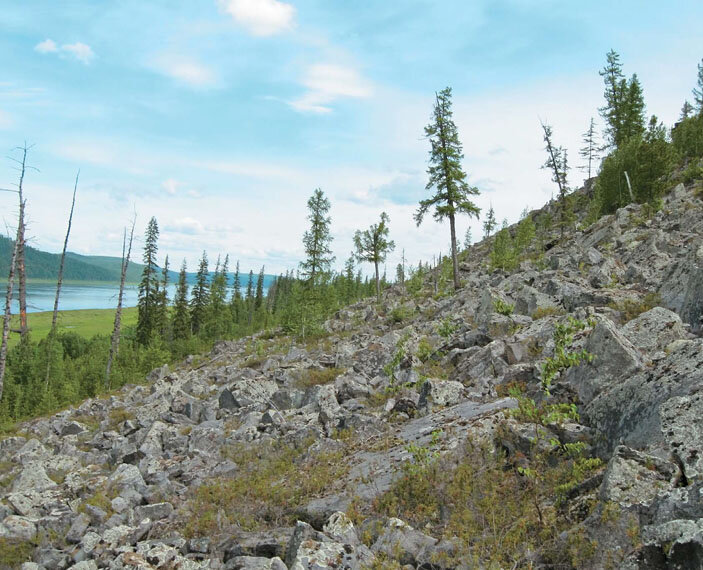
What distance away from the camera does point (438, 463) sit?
22.2 feet

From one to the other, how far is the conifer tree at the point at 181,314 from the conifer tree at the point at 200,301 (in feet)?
3.62

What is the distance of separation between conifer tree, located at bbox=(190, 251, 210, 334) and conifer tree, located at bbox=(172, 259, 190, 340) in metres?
1.10

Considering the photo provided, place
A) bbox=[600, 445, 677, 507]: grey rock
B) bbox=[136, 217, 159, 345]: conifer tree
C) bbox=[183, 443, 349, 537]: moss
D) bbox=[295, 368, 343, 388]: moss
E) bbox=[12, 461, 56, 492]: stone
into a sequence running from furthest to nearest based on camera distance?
bbox=[136, 217, 159, 345]: conifer tree < bbox=[295, 368, 343, 388]: moss < bbox=[12, 461, 56, 492]: stone < bbox=[183, 443, 349, 537]: moss < bbox=[600, 445, 677, 507]: grey rock

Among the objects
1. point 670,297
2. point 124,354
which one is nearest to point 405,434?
point 670,297

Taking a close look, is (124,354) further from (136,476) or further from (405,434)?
(405,434)

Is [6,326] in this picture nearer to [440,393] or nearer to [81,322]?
[440,393]

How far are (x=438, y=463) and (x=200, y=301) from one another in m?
61.5

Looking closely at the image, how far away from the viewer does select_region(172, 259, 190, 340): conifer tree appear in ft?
199

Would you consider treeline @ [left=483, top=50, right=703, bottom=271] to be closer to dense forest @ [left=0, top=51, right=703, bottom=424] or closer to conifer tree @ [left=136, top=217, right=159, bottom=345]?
dense forest @ [left=0, top=51, right=703, bottom=424]

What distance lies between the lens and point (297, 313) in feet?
102

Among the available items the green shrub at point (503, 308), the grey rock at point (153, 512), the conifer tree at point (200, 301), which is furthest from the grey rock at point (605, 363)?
the conifer tree at point (200, 301)

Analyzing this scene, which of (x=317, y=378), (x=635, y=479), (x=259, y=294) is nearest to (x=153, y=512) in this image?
(x=635, y=479)

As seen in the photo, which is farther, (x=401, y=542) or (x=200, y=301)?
(x=200, y=301)

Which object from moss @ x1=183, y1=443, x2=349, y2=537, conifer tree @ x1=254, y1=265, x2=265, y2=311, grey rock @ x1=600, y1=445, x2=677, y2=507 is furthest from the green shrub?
conifer tree @ x1=254, y1=265, x2=265, y2=311
